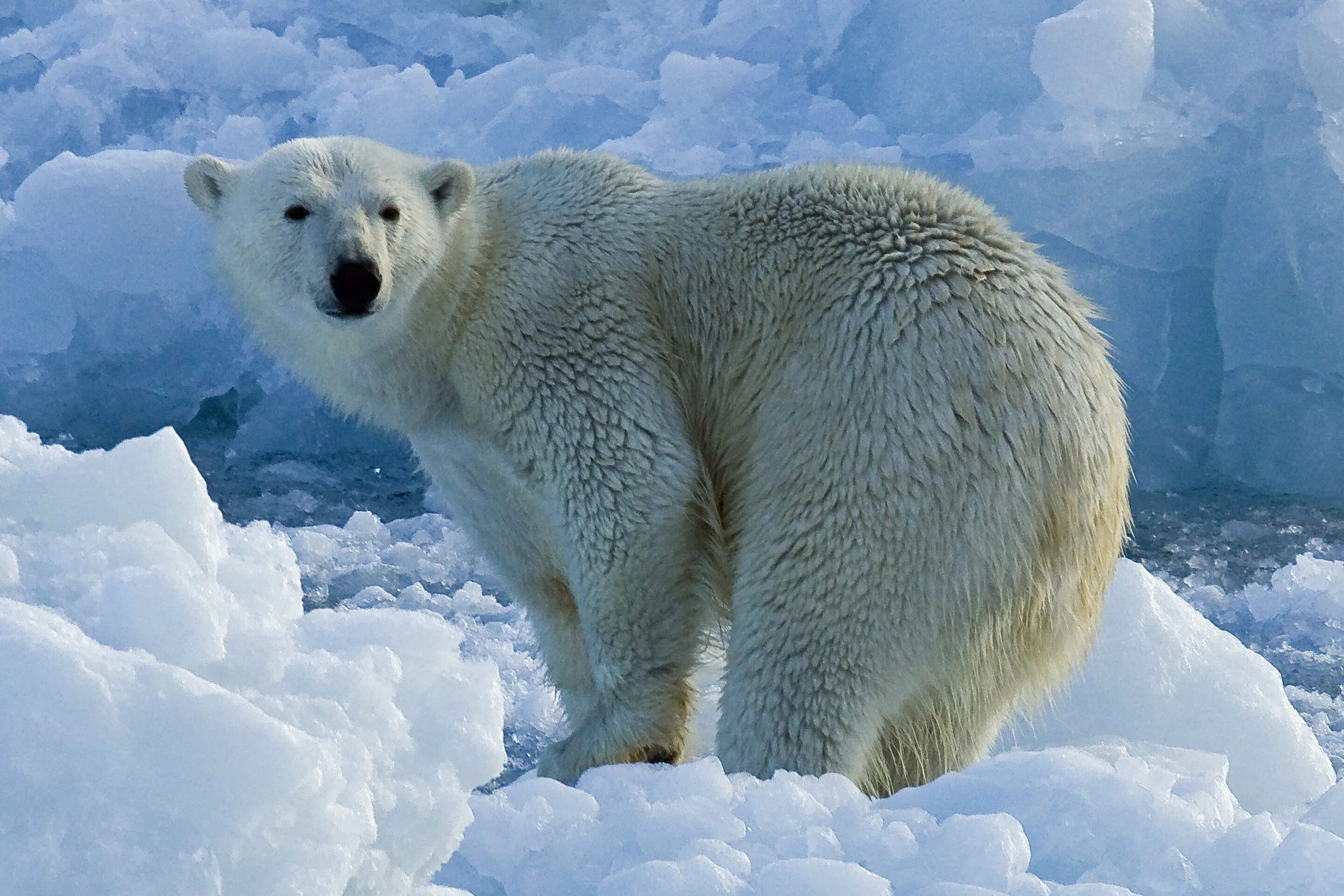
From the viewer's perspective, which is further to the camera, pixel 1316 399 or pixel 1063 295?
pixel 1316 399

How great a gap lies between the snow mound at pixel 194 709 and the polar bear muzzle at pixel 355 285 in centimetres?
70

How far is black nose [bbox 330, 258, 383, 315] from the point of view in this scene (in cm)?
305

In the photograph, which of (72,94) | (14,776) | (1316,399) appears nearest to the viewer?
(14,776)

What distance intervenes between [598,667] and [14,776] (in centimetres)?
181

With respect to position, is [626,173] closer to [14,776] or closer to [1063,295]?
[1063,295]

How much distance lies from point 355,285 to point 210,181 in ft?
2.01

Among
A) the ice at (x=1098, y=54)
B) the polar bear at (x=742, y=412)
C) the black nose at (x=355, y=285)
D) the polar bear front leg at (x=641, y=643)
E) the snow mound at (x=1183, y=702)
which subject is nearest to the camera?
the polar bear at (x=742, y=412)

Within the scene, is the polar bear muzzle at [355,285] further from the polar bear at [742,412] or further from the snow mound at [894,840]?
the snow mound at [894,840]

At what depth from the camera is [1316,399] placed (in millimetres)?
6512

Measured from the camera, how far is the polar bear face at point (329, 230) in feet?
10.1

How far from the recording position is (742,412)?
3.22 meters

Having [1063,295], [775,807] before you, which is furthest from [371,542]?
[775,807]

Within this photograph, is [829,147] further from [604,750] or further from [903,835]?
[903,835]

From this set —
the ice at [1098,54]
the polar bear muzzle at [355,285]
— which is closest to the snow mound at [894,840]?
the polar bear muzzle at [355,285]
